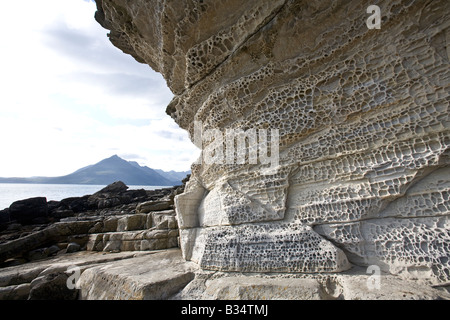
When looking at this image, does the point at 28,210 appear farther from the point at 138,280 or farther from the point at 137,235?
the point at 138,280

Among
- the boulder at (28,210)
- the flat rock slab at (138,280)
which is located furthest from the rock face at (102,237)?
the boulder at (28,210)

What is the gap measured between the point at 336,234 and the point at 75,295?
3.35 meters

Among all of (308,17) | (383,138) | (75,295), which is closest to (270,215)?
(383,138)

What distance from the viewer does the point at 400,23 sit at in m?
2.37

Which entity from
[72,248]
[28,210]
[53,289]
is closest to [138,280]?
[53,289]

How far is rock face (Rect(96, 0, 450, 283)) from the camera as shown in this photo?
223 centimetres

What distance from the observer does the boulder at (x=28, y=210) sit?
413 inches
